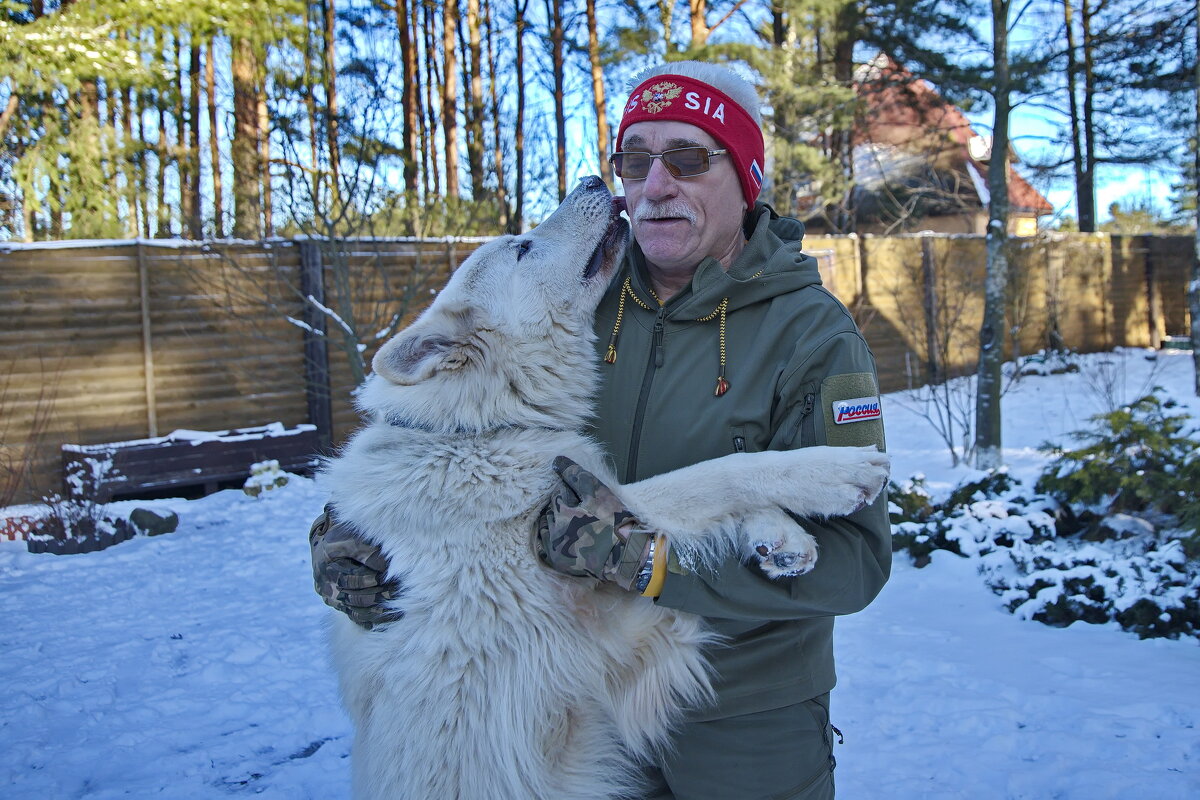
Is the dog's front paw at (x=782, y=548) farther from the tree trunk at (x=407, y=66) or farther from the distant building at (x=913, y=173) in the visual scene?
the tree trunk at (x=407, y=66)

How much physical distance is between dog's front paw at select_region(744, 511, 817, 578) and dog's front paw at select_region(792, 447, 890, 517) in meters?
0.09

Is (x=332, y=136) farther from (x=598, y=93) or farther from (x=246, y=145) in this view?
(x=598, y=93)

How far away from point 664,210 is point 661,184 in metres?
0.07

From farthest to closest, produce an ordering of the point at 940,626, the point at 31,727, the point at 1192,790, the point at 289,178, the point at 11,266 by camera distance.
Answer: the point at 11,266 → the point at 289,178 → the point at 940,626 → the point at 31,727 → the point at 1192,790

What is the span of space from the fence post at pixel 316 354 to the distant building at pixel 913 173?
290 inches

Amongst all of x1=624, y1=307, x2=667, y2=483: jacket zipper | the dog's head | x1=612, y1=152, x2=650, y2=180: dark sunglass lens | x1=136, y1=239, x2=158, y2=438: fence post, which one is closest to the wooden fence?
x1=136, y1=239, x2=158, y2=438: fence post

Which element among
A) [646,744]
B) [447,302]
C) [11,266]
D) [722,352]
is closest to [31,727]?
[447,302]

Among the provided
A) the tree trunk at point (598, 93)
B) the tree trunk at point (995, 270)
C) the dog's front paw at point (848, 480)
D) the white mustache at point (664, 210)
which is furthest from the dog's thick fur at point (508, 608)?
the tree trunk at point (598, 93)

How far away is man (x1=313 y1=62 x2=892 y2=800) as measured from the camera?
179cm

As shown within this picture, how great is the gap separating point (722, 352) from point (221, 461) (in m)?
8.97

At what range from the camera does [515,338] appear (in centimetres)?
250

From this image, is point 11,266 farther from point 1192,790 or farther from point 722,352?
point 1192,790

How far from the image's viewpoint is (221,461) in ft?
31.3

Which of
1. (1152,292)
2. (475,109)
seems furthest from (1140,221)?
(475,109)
